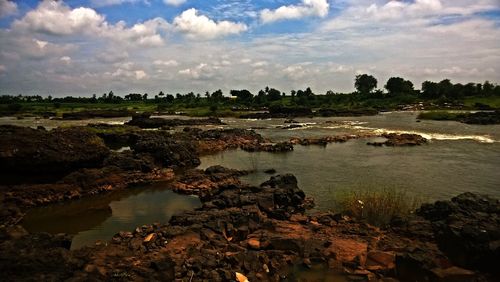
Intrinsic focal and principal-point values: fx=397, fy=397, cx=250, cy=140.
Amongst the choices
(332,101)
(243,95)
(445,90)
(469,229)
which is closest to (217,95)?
(243,95)

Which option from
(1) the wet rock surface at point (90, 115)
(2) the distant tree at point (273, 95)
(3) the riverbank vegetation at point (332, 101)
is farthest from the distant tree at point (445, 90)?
(1) the wet rock surface at point (90, 115)

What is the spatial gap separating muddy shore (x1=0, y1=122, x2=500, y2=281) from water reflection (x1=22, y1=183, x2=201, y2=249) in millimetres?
921

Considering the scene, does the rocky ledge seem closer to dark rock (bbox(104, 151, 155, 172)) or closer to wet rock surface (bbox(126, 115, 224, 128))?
dark rock (bbox(104, 151, 155, 172))

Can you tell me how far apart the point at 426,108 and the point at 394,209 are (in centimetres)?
10418

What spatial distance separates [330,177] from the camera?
28.0m

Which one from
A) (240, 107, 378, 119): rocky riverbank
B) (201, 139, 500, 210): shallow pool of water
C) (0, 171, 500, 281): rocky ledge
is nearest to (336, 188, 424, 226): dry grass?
(0, 171, 500, 281): rocky ledge

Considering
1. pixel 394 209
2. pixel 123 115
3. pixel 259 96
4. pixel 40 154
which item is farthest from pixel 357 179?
pixel 259 96

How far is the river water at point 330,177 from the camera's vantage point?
777 inches

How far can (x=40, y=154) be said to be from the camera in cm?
2319

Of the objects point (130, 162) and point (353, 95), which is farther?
point (353, 95)

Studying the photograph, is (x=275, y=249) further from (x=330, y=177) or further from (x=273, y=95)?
(x=273, y=95)

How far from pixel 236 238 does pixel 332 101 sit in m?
135

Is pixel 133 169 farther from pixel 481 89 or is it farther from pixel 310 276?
pixel 481 89

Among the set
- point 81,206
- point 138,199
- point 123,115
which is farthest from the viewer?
point 123,115
